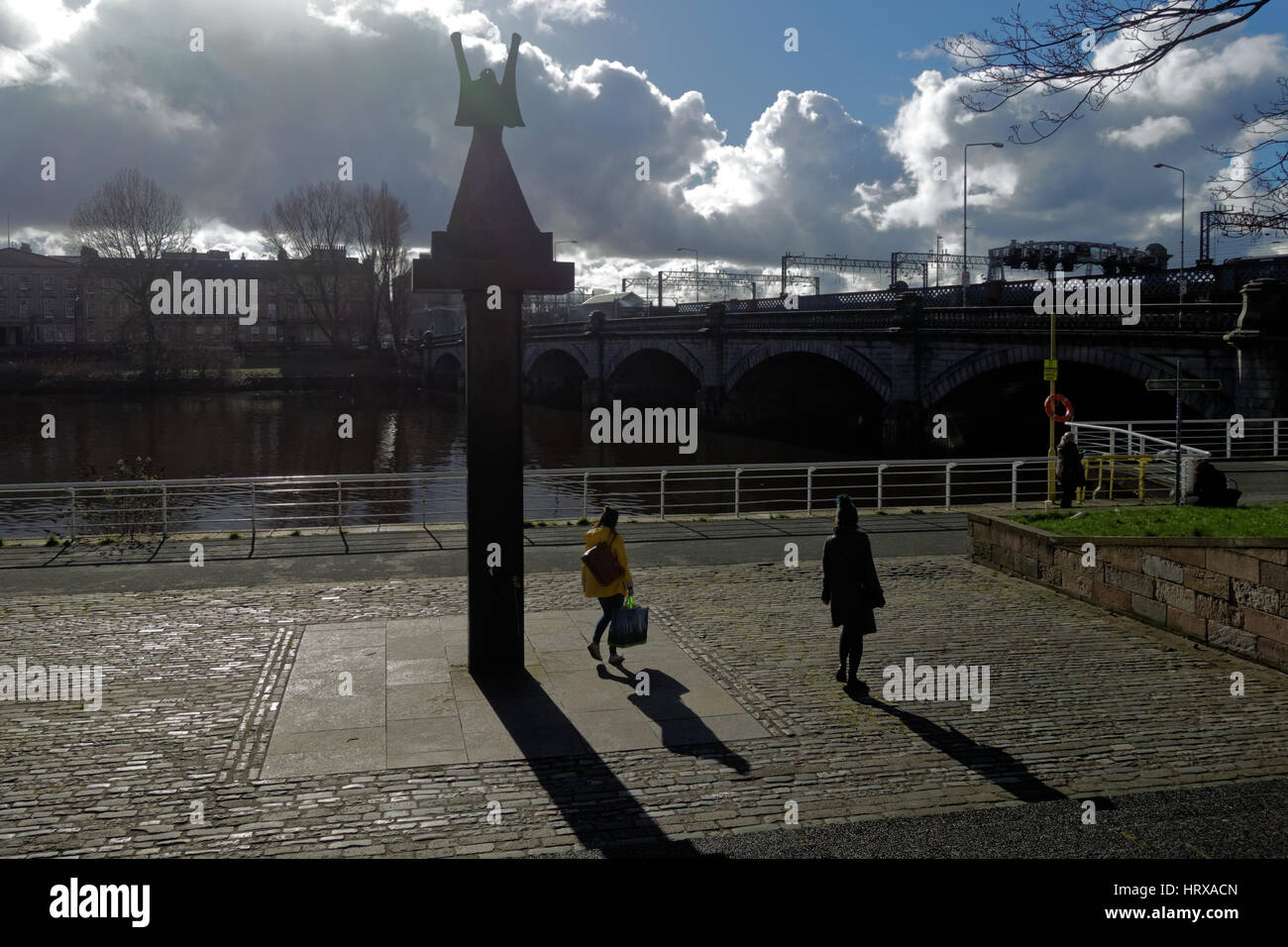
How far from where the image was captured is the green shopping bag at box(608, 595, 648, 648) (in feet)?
30.7

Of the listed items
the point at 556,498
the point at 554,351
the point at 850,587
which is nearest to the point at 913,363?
the point at 556,498

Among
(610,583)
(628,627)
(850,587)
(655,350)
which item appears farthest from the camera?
(655,350)

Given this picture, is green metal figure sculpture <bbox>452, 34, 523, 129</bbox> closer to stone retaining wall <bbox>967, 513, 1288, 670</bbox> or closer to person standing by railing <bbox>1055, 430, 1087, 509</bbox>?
stone retaining wall <bbox>967, 513, 1288, 670</bbox>

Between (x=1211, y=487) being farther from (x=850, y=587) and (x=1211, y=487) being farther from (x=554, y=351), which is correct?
(x=554, y=351)

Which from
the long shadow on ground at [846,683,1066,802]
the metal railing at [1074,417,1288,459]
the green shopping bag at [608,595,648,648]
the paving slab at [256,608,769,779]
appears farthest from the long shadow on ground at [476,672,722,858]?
the metal railing at [1074,417,1288,459]

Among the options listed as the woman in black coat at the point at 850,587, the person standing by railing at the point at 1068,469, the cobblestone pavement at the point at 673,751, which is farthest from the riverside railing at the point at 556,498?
the woman in black coat at the point at 850,587

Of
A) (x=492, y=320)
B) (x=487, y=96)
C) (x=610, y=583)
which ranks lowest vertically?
(x=610, y=583)

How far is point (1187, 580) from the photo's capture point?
10.7m

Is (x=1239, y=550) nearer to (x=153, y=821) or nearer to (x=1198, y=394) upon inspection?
(x=153, y=821)

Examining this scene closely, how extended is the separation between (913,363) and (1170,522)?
97.8ft

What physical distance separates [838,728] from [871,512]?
1199cm

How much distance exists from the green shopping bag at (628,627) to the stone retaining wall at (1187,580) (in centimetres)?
536
